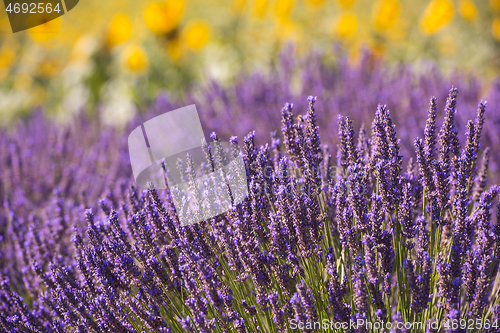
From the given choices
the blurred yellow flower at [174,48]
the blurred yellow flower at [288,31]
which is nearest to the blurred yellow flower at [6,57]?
the blurred yellow flower at [174,48]

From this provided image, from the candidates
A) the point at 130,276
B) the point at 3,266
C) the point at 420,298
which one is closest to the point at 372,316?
the point at 420,298

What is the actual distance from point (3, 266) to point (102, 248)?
1.44 metres

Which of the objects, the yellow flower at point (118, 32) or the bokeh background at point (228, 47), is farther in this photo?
the yellow flower at point (118, 32)

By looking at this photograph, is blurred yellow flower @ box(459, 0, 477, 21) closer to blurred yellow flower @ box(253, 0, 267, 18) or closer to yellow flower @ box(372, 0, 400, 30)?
yellow flower @ box(372, 0, 400, 30)

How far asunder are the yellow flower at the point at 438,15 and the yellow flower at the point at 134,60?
15.4ft

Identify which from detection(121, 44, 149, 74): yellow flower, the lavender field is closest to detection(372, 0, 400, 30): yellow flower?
detection(121, 44, 149, 74): yellow flower

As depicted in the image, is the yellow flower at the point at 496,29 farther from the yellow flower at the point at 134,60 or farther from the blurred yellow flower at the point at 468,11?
the yellow flower at the point at 134,60

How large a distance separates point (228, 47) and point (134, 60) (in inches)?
64.9

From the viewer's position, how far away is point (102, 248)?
5.61ft

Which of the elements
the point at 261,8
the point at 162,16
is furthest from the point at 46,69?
the point at 261,8

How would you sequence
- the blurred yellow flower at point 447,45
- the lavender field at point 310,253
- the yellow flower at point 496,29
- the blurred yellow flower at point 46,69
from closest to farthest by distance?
the lavender field at point 310,253 < the yellow flower at point 496,29 < the blurred yellow flower at point 447,45 < the blurred yellow flower at point 46,69

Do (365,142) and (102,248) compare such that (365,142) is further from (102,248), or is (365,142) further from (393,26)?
(393,26)

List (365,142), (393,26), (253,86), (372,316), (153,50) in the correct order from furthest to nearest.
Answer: (153,50) < (393,26) < (253,86) < (365,142) < (372,316)

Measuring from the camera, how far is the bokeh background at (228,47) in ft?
20.9
